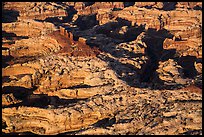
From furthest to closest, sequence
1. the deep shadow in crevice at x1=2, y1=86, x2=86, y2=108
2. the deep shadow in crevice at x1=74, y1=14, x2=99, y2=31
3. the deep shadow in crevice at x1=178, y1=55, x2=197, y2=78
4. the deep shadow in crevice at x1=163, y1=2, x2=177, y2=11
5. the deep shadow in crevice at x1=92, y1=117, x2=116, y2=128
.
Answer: the deep shadow in crevice at x1=163, y1=2, x2=177, y2=11 → the deep shadow in crevice at x1=74, y1=14, x2=99, y2=31 → the deep shadow in crevice at x1=178, y1=55, x2=197, y2=78 → the deep shadow in crevice at x1=2, y1=86, x2=86, y2=108 → the deep shadow in crevice at x1=92, y1=117, x2=116, y2=128

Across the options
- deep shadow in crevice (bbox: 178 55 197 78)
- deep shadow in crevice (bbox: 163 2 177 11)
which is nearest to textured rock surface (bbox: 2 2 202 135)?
deep shadow in crevice (bbox: 178 55 197 78)

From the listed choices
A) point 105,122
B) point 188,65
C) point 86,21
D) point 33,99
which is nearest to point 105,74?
point 33,99

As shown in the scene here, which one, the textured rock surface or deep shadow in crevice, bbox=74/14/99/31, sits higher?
deep shadow in crevice, bbox=74/14/99/31

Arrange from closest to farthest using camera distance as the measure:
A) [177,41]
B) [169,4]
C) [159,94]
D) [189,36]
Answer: [159,94] < [177,41] < [189,36] < [169,4]

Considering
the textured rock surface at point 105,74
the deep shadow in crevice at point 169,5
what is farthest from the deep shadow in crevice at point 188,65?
the deep shadow in crevice at point 169,5

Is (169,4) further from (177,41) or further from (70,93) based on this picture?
(70,93)

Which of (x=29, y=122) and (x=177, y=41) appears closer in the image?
(x=29, y=122)

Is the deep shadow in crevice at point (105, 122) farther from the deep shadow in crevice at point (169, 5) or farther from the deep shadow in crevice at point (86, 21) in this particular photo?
the deep shadow in crevice at point (169, 5)

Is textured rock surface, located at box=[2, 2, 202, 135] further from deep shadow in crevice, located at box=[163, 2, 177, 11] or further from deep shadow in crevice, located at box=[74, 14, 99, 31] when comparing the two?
deep shadow in crevice, located at box=[163, 2, 177, 11]

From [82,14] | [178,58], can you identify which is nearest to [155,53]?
[178,58]
